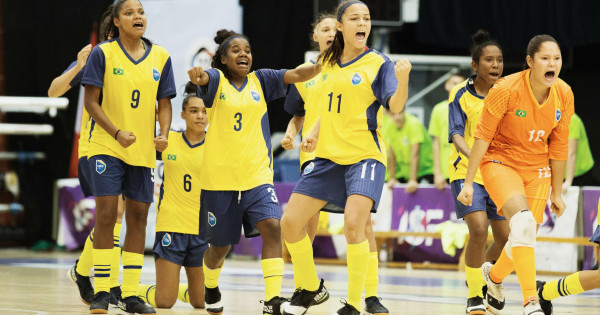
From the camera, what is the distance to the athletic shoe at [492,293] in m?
7.20

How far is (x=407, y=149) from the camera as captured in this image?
1292 centimetres

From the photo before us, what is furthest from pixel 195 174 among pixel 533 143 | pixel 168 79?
pixel 533 143

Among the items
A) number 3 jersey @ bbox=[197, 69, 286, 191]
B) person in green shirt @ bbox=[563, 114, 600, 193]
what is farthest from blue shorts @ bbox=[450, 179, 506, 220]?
person in green shirt @ bbox=[563, 114, 600, 193]

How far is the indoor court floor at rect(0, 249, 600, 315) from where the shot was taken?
7.51m

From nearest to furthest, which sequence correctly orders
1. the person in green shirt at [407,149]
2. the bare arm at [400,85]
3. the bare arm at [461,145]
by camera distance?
the bare arm at [400,85], the bare arm at [461,145], the person in green shirt at [407,149]

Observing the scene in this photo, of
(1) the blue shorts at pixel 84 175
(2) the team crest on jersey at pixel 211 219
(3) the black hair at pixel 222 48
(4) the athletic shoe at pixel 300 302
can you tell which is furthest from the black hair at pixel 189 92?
(4) the athletic shoe at pixel 300 302

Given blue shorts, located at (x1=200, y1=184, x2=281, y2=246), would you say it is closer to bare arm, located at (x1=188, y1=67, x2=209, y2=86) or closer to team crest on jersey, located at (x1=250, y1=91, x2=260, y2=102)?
team crest on jersey, located at (x1=250, y1=91, x2=260, y2=102)

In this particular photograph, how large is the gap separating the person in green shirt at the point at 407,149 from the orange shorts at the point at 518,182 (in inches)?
230

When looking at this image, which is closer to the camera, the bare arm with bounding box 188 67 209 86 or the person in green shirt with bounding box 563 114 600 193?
the bare arm with bounding box 188 67 209 86

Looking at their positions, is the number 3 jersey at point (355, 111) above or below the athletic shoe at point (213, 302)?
above

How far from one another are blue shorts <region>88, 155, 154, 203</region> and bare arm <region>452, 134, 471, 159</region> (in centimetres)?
228

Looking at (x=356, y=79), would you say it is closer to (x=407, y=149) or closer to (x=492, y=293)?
(x=492, y=293)

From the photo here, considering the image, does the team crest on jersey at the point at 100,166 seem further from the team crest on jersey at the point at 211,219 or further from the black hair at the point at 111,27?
the black hair at the point at 111,27

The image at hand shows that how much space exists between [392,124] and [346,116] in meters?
6.46
